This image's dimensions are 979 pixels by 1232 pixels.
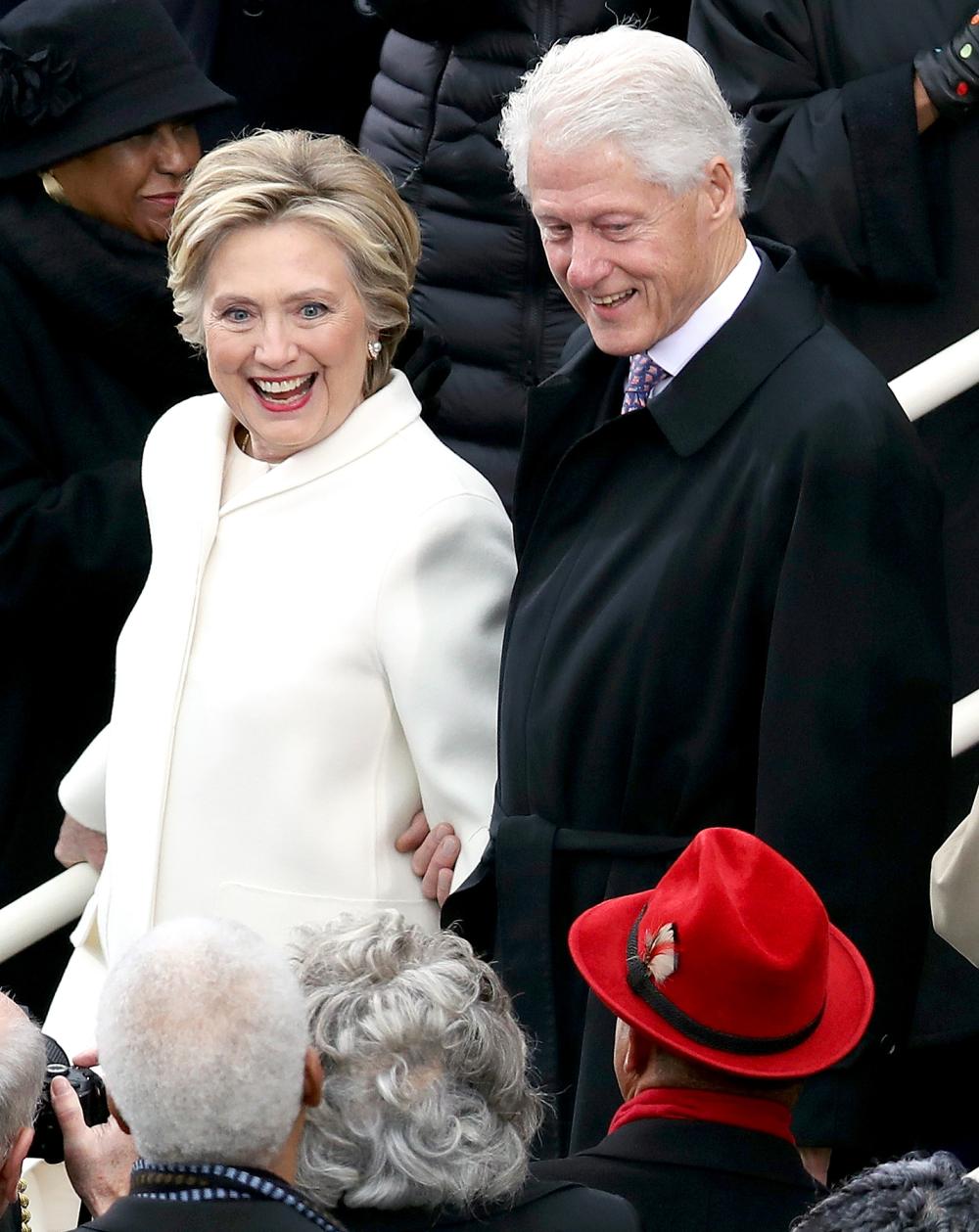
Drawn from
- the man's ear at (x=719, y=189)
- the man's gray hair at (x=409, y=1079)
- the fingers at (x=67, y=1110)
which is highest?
the man's ear at (x=719, y=189)

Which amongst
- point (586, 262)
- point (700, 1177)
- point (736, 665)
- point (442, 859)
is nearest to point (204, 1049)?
point (700, 1177)

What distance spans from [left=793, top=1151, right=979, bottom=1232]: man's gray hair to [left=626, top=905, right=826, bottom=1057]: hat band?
1.88 feet

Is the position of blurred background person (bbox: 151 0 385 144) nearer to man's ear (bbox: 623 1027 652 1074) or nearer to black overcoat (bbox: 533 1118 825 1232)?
man's ear (bbox: 623 1027 652 1074)

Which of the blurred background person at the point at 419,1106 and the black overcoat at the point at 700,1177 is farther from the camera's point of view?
the black overcoat at the point at 700,1177

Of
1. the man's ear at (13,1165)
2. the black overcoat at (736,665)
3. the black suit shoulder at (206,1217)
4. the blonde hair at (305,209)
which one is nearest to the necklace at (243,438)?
the blonde hair at (305,209)

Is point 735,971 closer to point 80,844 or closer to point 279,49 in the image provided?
point 80,844

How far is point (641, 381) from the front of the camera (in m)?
3.20

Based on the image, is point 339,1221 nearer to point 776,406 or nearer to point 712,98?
point 776,406

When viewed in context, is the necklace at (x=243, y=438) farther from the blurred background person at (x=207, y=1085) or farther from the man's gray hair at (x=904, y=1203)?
the man's gray hair at (x=904, y=1203)

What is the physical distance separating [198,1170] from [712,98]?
159cm

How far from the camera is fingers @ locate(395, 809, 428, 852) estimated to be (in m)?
3.37

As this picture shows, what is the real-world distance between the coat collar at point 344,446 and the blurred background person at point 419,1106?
119cm

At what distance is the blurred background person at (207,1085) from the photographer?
2.10 meters

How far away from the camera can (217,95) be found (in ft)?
13.9
